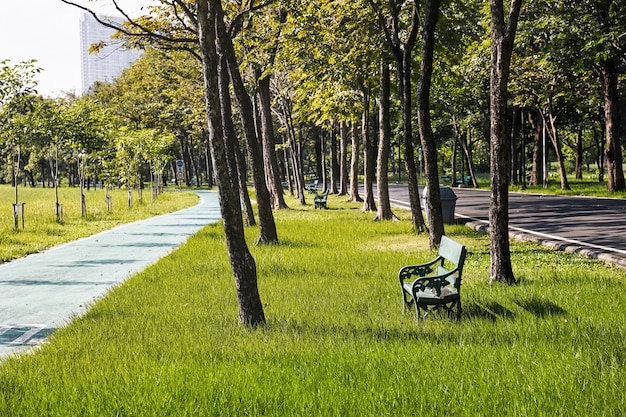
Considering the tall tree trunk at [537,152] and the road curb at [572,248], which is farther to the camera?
the tall tree trunk at [537,152]

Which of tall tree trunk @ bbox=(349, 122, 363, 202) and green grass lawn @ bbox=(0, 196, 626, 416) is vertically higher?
tall tree trunk @ bbox=(349, 122, 363, 202)

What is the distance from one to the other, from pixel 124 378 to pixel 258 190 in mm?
11129

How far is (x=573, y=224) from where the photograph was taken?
1786 centimetres

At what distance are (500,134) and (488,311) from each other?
306 centimetres

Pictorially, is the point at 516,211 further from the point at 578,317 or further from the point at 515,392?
the point at 515,392

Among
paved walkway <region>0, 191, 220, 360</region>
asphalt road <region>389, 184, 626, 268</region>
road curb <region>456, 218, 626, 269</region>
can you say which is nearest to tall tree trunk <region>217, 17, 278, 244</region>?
paved walkway <region>0, 191, 220, 360</region>

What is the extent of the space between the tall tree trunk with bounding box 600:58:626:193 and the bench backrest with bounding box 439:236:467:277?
24.2 meters

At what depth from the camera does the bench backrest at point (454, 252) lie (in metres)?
7.57

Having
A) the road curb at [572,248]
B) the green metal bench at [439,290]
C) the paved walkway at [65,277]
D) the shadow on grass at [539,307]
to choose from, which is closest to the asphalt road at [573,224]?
the road curb at [572,248]

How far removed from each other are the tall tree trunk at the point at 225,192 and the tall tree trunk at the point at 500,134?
399cm

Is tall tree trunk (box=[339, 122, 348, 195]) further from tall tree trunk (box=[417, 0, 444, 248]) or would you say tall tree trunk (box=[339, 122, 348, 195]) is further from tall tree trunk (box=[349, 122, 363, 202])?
tall tree trunk (box=[417, 0, 444, 248])

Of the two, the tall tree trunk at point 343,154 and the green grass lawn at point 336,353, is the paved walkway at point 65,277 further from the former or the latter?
the tall tree trunk at point 343,154

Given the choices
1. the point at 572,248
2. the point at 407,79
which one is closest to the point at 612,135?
the point at 407,79

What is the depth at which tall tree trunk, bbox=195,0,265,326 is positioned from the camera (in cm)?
755
